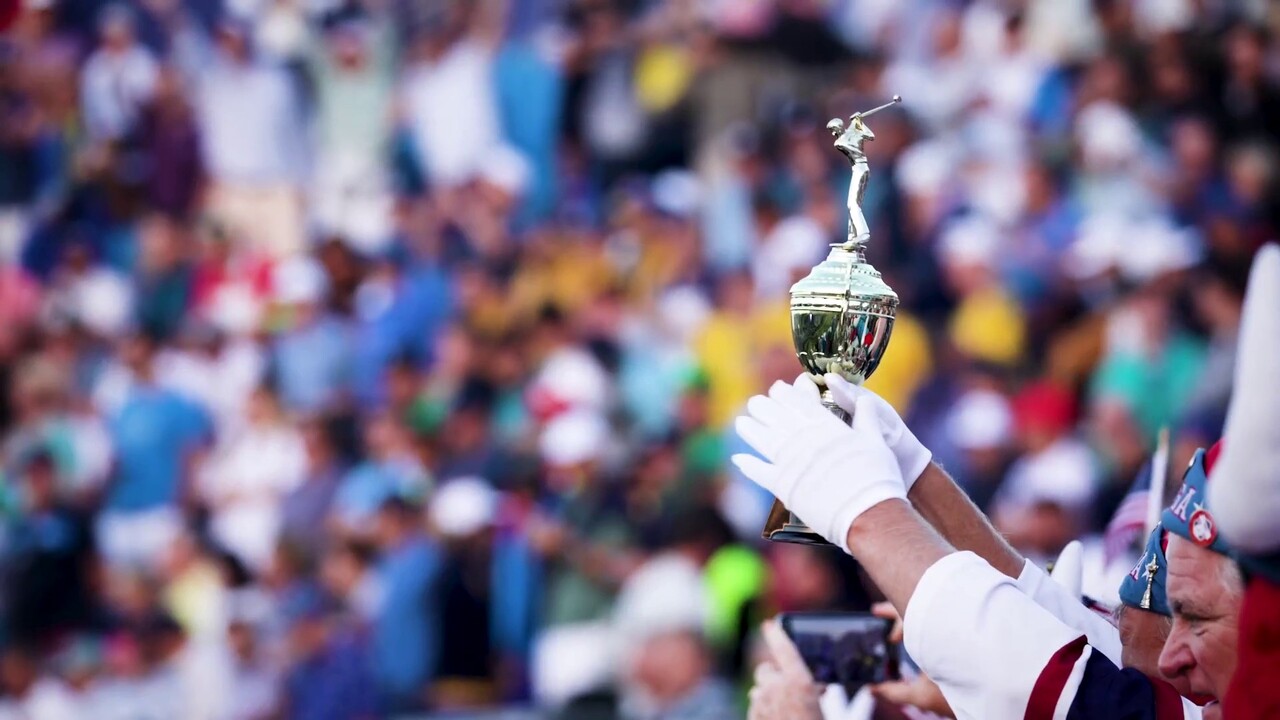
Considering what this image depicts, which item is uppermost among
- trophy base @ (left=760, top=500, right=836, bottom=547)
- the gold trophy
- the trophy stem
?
the gold trophy

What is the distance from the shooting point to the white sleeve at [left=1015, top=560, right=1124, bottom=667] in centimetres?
275

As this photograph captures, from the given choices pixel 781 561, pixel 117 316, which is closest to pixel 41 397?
pixel 117 316

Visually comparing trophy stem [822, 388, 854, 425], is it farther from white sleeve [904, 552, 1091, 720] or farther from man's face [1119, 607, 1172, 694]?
man's face [1119, 607, 1172, 694]

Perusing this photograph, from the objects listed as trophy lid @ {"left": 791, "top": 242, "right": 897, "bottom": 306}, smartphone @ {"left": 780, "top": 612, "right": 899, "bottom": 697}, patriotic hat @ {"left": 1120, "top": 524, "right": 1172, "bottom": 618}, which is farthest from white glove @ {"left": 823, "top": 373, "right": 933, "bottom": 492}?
smartphone @ {"left": 780, "top": 612, "right": 899, "bottom": 697}

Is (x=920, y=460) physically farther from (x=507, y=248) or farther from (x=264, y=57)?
(x=264, y=57)

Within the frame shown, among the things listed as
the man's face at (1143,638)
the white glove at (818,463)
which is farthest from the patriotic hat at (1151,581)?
the white glove at (818,463)

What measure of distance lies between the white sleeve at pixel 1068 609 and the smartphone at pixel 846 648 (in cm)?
42

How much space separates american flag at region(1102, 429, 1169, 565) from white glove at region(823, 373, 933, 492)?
0.90 metres

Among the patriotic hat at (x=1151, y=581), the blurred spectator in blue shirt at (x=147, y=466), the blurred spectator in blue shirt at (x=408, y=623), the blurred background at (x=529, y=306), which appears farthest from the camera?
the blurred spectator in blue shirt at (x=147, y=466)

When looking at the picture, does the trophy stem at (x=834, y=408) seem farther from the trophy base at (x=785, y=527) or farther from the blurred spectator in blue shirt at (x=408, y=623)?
the blurred spectator in blue shirt at (x=408, y=623)

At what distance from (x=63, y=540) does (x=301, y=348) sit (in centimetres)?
177

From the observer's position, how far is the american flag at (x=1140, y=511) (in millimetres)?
3487

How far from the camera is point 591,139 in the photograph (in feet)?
39.5

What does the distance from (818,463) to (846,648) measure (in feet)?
3.17
